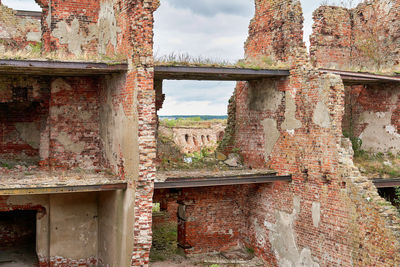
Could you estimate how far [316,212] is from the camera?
10.0 m

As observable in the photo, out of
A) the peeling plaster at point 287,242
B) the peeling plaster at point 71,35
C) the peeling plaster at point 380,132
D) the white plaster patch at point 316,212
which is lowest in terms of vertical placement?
the peeling plaster at point 287,242

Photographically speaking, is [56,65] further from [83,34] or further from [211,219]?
[211,219]

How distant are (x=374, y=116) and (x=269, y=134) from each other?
3.64m

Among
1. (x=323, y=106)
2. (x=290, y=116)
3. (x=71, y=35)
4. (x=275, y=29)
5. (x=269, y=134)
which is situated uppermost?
(x=275, y=29)

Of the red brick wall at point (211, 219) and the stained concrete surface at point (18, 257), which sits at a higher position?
the red brick wall at point (211, 219)

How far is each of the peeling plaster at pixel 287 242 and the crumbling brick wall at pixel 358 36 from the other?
618cm

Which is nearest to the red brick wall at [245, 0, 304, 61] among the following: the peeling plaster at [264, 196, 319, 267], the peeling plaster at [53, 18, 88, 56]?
the peeling plaster at [264, 196, 319, 267]

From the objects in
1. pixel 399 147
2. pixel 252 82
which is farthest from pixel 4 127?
pixel 399 147

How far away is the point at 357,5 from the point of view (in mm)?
15773

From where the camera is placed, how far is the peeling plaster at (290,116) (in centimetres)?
1082

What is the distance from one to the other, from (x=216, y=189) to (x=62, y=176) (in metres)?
4.36

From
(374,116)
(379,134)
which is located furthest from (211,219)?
(374,116)

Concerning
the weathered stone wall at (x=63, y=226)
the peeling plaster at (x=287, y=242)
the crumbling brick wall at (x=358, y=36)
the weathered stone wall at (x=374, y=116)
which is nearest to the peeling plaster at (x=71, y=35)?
the weathered stone wall at (x=63, y=226)

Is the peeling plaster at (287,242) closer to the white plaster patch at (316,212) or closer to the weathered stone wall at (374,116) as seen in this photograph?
the white plaster patch at (316,212)
